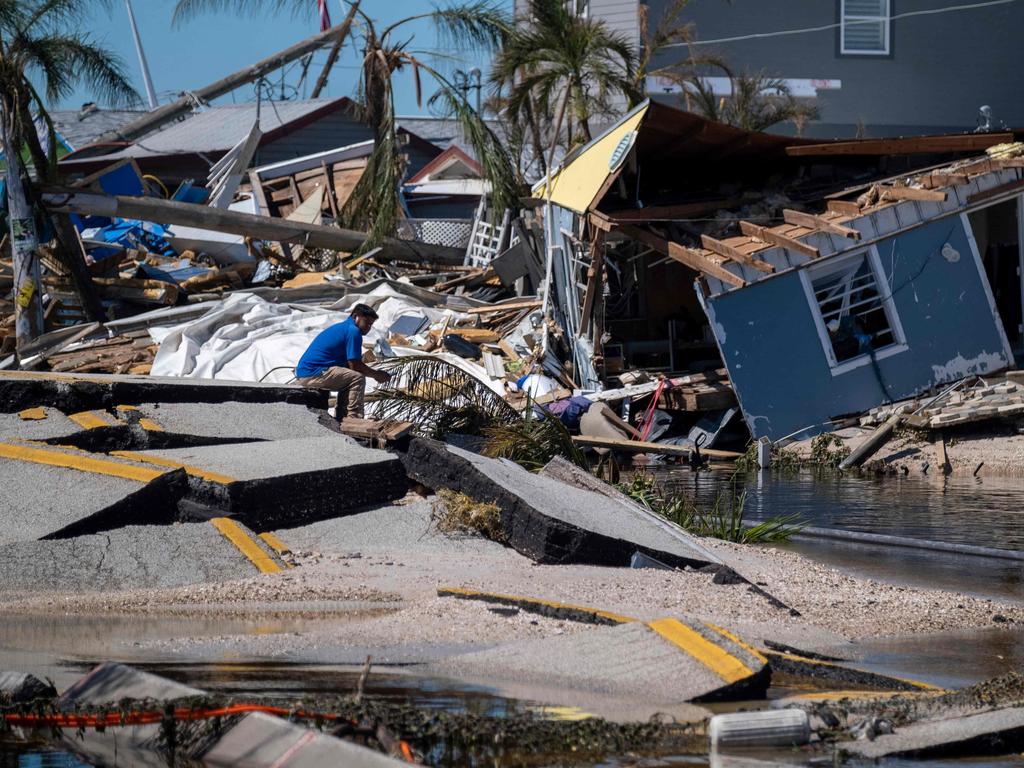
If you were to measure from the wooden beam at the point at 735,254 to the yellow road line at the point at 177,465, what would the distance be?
368 inches

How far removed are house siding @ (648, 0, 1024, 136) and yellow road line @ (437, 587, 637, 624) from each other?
23939mm

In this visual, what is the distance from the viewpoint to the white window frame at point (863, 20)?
2950 centimetres

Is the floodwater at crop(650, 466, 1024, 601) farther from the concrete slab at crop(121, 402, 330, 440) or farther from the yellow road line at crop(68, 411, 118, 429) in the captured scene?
the yellow road line at crop(68, 411, 118, 429)

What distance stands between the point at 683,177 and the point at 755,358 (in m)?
3.95

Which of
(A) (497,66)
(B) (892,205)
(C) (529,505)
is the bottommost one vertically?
(C) (529,505)

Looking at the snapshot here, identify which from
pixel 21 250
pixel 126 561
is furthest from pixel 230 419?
pixel 21 250

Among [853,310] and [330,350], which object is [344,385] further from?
[853,310]

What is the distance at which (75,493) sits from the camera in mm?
8203

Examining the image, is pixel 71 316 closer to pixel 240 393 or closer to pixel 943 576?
pixel 240 393

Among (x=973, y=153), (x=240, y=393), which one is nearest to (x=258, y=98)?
(x=973, y=153)

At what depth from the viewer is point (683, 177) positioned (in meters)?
20.1

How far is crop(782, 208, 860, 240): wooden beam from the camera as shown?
16.7m

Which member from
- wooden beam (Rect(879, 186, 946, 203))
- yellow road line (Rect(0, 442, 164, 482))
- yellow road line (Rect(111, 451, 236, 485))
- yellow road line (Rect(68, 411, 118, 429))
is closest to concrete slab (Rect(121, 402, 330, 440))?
yellow road line (Rect(68, 411, 118, 429))

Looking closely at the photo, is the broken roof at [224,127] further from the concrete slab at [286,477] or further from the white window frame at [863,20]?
the concrete slab at [286,477]
